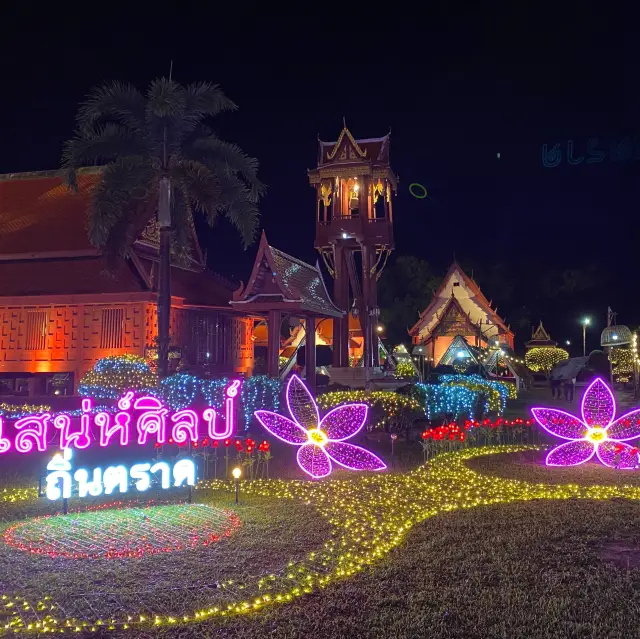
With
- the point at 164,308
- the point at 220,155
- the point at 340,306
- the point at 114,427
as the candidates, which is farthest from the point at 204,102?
the point at 340,306

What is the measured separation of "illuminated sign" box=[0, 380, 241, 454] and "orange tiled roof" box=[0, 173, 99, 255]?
15234 mm

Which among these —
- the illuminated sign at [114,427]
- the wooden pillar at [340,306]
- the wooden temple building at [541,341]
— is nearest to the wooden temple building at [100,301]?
the wooden pillar at [340,306]

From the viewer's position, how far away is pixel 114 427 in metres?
9.75

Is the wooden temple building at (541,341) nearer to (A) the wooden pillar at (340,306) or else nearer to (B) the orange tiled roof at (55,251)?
(A) the wooden pillar at (340,306)

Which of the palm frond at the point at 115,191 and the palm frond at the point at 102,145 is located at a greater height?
the palm frond at the point at 102,145

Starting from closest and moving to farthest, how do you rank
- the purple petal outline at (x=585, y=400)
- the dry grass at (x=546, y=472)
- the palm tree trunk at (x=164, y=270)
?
the dry grass at (x=546, y=472)
the purple petal outline at (x=585, y=400)
the palm tree trunk at (x=164, y=270)

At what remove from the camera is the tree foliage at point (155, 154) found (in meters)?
15.5

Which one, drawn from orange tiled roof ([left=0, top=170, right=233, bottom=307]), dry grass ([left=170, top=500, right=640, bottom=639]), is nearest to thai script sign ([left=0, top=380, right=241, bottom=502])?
dry grass ([left=170, top=500, right=640, bottom=639])

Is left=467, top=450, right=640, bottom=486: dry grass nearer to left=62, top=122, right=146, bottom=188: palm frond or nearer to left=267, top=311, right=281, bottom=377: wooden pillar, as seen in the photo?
left=267, top=311, right=281, bottom=377: wooden pillar

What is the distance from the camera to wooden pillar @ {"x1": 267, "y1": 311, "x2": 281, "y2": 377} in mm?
20078

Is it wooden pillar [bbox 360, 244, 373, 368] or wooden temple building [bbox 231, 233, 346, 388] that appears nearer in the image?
wooden temple building [bbox 231, 233, 346, 388]

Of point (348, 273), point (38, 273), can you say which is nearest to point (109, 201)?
point (38, 273)

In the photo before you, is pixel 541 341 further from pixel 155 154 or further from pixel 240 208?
pixel 155 154

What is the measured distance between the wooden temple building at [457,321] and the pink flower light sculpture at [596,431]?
31313 mm
